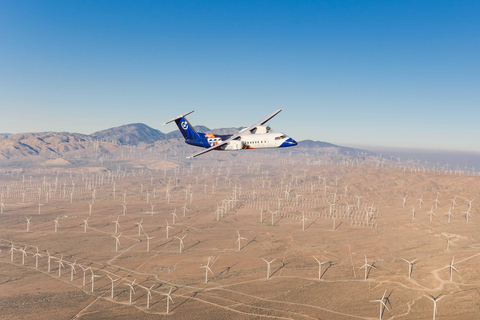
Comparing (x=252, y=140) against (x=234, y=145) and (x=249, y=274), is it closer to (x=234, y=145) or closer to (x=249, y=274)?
(x=234, y=145)

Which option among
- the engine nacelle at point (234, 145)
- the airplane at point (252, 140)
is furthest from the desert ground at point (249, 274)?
the engine nacelle at point (234, 145)

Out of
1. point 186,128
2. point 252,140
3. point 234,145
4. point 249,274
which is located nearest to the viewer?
point 234,145

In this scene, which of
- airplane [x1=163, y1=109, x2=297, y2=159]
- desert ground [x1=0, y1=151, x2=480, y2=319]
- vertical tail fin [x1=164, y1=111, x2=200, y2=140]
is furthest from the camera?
desert ground [x1=0, y1=151, x2=480, y2=319]

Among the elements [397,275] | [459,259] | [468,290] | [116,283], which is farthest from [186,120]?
[459,259]

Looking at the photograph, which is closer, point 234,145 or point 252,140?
point 234,145

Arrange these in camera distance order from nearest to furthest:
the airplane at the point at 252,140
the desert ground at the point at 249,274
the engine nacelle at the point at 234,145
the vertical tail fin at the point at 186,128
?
the engine nacelle at the point at 234,145, the airplane at the point at 252,140, the vertical tail fin at the point at 186,128, the desert ground at the point at 249,274

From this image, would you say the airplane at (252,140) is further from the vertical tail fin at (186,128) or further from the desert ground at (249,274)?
the desert ground at (249,274)

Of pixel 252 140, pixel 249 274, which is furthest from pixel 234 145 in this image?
pixel 249 274

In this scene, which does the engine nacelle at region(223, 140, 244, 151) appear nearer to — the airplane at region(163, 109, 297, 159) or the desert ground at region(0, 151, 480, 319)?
the airplane at region(163, 109, 297, 159)

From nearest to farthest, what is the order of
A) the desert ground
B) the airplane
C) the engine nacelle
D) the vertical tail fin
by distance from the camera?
the engine nacelle → the airplane → the vertical tail fin → the desert ground

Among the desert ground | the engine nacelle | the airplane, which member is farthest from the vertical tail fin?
the desert ground

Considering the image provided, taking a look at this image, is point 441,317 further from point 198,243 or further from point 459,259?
point 198,243
